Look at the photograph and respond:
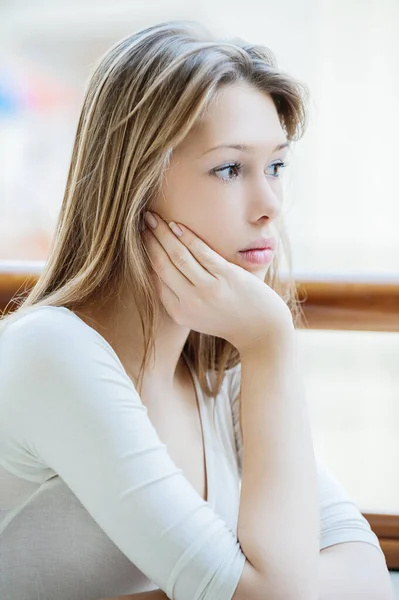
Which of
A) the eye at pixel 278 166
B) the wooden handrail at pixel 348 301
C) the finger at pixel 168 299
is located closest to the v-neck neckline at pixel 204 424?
the finger at pixel 168 299

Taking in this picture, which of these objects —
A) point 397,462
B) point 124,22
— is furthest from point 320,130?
point 397,462

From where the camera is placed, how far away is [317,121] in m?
6.75

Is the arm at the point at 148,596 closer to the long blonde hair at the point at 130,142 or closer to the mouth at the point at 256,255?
the long blonde hair at the point at 130,142

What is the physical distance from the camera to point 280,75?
1181mm

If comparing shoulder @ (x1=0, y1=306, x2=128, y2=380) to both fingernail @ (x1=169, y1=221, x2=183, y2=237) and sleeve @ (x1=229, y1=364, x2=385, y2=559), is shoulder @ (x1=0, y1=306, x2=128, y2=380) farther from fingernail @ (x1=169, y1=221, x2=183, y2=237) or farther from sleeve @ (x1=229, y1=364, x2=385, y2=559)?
sleeve @ (x1=229, y1=364, x2=385, y2=559)

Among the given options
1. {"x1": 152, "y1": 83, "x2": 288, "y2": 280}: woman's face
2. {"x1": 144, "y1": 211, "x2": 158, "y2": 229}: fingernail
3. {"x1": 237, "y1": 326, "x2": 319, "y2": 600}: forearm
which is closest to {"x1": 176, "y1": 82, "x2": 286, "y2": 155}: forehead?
{"x1": 152, "y1": 83, "x2": 288, "y2": 280}: woman's face

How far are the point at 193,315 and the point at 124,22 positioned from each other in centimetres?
660

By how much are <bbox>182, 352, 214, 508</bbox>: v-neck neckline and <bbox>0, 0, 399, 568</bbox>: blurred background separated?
4.27 m

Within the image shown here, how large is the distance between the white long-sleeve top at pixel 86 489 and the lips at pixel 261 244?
259mm

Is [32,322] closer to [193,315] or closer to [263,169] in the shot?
[193,315]

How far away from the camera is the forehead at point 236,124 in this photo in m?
1.06

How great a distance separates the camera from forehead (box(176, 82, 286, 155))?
106cm

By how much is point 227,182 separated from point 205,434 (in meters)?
0.43

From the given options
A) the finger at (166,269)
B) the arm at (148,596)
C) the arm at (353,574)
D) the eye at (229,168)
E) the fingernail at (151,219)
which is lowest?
the arm at (353,574)
